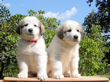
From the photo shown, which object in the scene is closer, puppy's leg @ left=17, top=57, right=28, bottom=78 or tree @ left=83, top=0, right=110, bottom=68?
puppy's leg @ left=17, top=57, right=28, bottom=78

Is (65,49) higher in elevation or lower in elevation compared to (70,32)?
lower

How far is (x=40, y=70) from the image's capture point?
256 cm

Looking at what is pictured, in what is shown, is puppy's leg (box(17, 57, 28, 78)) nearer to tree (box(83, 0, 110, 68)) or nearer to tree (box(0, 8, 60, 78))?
tree (box(0, 8, 60, 78))

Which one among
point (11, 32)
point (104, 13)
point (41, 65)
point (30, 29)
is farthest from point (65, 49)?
point (104, 13)

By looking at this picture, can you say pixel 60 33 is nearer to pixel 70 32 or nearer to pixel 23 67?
pixel 70 32

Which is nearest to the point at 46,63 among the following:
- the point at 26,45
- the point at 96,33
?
the point at 26,45

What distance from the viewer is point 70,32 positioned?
2.54 metres

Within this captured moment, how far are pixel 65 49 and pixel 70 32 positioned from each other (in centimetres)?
23

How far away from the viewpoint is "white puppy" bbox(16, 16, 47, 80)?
2559 mm

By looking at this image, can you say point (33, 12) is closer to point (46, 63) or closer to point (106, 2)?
point (46, 63)

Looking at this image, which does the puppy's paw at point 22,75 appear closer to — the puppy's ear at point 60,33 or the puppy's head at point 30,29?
the puppy's head at point 30,29

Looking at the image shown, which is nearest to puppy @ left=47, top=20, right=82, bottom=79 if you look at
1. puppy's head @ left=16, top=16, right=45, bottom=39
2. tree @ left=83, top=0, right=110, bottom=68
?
puppy's head @ left=16, top=16, right=45, bottom=39

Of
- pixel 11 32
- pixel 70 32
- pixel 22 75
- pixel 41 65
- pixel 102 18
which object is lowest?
pixel 22 75

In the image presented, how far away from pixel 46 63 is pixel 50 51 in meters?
0.16
